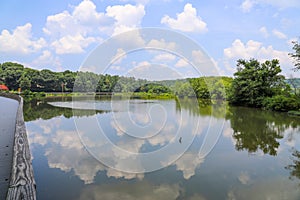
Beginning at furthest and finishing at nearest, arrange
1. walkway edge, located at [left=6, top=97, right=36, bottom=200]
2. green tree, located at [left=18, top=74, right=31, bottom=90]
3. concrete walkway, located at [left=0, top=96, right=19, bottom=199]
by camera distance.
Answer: green tree, located at [left=18, top=74, right=31, bottom=90] < concrete walkway, located at [left=0, top=96, right=19, bottom=199] < walkway edge, located at [left=6, top=97, right=36, bottom=200]

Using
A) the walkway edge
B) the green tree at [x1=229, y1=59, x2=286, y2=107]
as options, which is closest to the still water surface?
the walkway edge

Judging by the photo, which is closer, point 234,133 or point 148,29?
point 148,29

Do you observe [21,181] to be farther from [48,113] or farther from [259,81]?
[259,81]

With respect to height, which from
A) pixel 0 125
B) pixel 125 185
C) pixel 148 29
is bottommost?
pixel 125 185

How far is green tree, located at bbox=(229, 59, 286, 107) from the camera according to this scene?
20.1 meters

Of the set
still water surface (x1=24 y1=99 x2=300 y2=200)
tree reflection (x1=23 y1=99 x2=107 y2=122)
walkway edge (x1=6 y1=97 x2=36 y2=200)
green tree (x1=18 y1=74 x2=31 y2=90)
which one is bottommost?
still water surface (x1=24 y1=99 x2=300 y2=200)

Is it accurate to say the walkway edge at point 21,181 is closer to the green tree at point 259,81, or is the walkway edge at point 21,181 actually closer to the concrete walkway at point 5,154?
the concrete walkway at point 5,154

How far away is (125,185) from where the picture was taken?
3832 millimetres

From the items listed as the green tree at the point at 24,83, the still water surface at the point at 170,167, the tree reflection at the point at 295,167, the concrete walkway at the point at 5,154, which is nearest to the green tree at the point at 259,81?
the still water surface at the point at 170,167

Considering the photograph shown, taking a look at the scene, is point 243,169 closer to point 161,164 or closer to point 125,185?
point 161,164

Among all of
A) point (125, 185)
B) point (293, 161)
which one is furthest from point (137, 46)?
point (293, 161)

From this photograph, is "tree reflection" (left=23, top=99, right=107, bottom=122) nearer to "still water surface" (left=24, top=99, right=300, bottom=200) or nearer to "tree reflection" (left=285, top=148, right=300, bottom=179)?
"still water surface" (left=24, top=99, right=300, bottom=200)

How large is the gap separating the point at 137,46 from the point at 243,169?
4424mm

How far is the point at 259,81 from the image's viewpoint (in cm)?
2025
